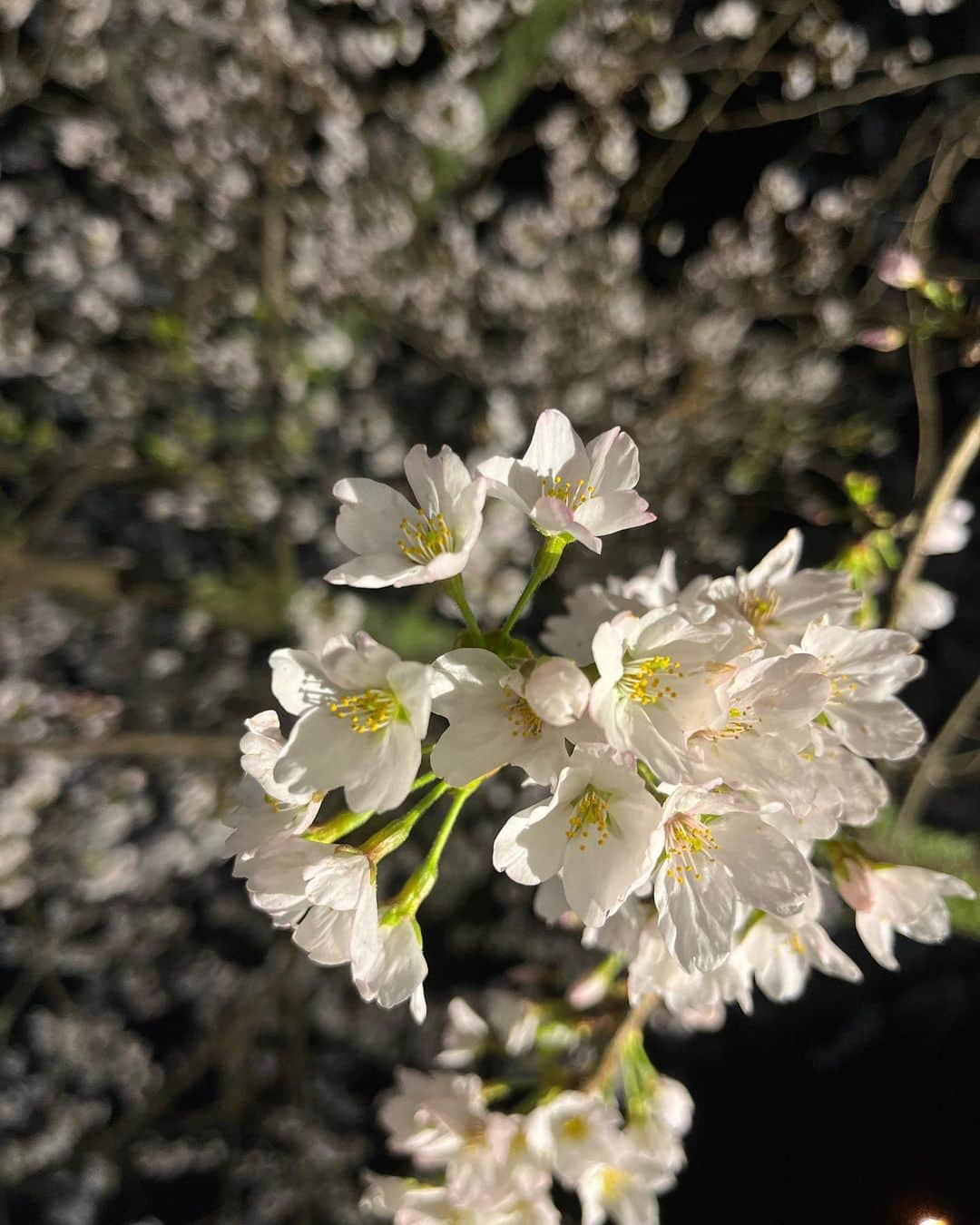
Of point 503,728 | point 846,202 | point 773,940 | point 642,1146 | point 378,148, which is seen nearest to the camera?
point 503,728

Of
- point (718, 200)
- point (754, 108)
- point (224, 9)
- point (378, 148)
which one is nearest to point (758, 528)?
point (718, 200)

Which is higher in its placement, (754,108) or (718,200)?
(754,108)

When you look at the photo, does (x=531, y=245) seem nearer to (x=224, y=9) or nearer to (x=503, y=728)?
(x=224, y=9)

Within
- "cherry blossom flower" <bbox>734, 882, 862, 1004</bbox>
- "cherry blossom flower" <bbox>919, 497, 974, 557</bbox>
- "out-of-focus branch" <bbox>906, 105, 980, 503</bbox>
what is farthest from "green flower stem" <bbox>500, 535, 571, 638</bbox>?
"out-of-focus branch" <bbox>906, 105, 980, 503</bbox>

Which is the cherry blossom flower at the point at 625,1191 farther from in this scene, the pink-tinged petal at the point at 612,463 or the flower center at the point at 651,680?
the pink-tinged petal at the point at 612,463

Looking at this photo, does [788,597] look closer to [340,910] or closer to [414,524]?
[414,524]

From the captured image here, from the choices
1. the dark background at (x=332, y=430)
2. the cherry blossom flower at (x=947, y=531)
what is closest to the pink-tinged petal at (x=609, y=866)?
the cherry blossom flower at (x=947, y=531)

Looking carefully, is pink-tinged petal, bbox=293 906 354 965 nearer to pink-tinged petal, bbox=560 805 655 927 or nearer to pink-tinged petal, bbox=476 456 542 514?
pink-tinged petal, bbox=560 805 655 927
